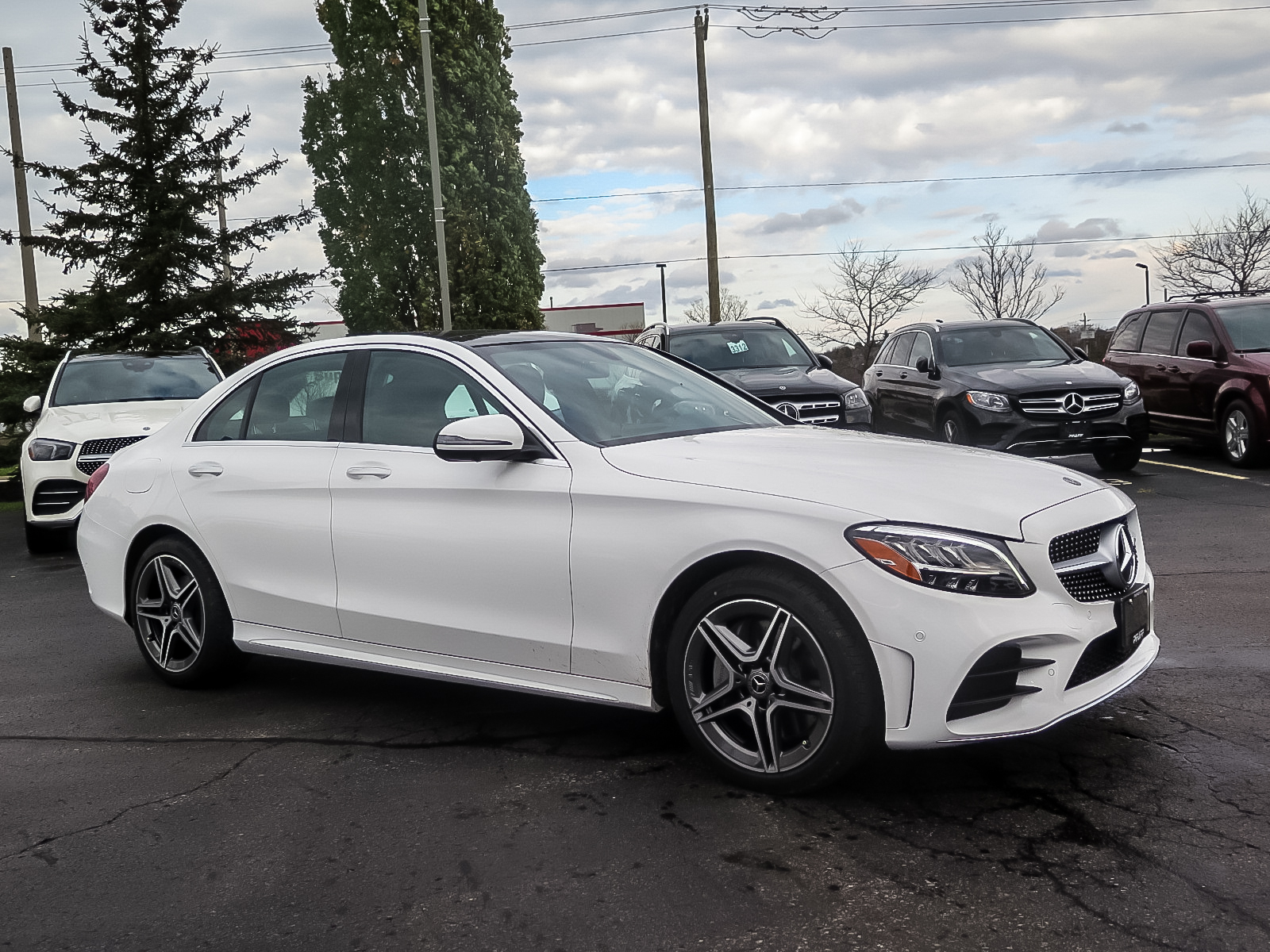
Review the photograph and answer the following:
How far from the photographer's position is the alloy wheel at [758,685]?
3852mm

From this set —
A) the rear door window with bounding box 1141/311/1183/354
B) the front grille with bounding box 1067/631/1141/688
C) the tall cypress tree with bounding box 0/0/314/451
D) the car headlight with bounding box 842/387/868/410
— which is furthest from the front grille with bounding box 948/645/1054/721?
the tall cypress tree with bounding box 0/0/314/451

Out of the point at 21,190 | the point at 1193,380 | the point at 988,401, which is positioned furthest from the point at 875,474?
the point at 21,190

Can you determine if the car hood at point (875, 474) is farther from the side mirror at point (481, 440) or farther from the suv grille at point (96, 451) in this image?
the suv grille at point (96, 451)

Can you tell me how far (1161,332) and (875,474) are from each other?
12554 mm

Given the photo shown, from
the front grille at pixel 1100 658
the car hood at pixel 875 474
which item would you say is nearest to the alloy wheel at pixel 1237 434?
the car hood at pixel 875 474

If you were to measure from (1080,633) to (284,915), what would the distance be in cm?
241

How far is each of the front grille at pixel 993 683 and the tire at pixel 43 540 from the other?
987 cm

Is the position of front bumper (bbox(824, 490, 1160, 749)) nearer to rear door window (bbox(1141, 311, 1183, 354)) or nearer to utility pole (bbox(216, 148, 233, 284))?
rear door window (bbox(1141, 311, 1183, 354))

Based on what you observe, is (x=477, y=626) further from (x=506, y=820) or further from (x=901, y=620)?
(x=901, y=620)

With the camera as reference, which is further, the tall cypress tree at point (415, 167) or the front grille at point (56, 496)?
the tall cypress tree at point (415, 167)

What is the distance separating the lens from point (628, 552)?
165 inches

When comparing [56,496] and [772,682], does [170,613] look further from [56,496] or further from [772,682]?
[56,496]

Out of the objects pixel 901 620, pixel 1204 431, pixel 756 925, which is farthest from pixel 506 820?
pixel 1204 431

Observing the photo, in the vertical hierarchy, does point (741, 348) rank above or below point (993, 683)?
above
